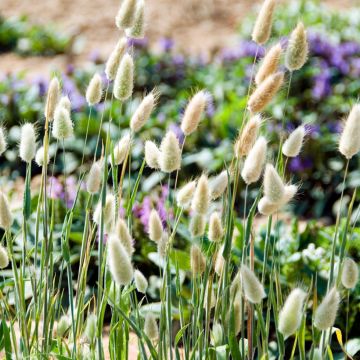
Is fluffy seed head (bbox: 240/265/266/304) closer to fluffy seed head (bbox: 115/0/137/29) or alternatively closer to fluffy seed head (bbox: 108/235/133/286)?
fluffy seed head (bbox: 108/235/133/286)

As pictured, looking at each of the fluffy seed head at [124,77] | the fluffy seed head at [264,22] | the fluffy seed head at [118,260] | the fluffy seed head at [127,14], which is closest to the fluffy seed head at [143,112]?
the fluffy seed head at [124,77]

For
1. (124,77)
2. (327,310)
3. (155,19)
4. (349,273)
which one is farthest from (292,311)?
(155,19)

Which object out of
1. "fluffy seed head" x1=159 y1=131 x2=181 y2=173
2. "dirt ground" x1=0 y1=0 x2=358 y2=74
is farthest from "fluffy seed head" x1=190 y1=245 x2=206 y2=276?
"dirt ground" x1=0 y1=0 x2=358 y2=74

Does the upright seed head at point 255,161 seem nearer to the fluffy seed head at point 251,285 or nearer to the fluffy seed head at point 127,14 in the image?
the fluffy seed head at point 251,285

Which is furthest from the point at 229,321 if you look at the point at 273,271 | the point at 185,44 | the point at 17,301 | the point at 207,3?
the point at 207,3

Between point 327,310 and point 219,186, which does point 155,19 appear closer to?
point 219,186

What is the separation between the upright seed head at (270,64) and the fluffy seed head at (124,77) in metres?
0.25

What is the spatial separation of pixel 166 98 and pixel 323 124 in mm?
1133

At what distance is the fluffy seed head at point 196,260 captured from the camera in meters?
1.75

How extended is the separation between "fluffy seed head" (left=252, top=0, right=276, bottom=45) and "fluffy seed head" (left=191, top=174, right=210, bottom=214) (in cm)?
29

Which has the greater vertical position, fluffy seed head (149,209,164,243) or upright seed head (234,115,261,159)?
upright seed head (234,115,261,159)

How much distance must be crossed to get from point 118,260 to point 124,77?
1.41 feet

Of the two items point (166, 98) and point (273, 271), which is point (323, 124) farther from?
point (273, 271)

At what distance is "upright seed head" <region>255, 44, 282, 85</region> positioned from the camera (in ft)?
5.32
